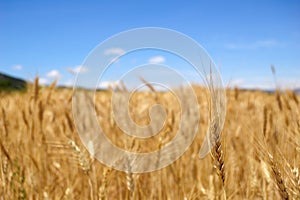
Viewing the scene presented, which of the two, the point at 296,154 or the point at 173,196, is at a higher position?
the point at 296,154

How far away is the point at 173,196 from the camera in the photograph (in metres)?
1.84

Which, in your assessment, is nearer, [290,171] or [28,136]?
[290,171]

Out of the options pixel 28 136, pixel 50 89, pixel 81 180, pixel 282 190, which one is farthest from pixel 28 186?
pixel 282 190

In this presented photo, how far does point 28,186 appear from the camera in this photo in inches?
64.9

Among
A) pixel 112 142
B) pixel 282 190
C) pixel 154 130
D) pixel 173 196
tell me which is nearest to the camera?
pixel 282 190

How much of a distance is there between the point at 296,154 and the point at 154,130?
3.99ft

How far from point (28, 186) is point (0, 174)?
393mm

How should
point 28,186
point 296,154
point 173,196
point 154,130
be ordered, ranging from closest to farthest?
point 296,154 < point 28,186 < point 173,196 < point 154,130

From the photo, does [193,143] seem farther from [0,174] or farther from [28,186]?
[0,174]

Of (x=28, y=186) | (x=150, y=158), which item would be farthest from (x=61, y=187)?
(x=150, y=158)

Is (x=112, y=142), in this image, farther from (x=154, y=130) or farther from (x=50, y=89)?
(x=50, y=89)

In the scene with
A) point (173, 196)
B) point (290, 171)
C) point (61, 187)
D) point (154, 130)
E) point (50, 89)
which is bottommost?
point (173, 196)

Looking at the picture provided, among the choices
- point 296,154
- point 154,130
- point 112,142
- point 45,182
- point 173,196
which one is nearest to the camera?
point 296,154

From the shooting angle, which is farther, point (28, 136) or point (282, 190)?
point (28, 136)
